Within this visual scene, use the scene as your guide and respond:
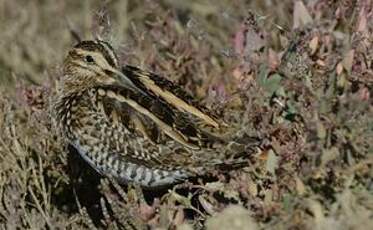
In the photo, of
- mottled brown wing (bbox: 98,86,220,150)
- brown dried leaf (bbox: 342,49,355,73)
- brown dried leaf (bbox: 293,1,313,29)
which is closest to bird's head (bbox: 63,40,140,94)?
mottled brown wing (bbox: 98,86,220,150)

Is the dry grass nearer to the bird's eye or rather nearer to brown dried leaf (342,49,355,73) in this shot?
brown dried leaf (342,49,355,73)

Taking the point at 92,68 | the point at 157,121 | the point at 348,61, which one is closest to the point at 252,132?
the point at 157,121

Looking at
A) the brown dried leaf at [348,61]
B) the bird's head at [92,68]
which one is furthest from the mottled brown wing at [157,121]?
the brown dried leaf at [348,61]

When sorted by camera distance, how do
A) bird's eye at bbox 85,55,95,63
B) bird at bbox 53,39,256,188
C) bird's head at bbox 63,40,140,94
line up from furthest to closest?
bird's eye at bbox 85,55,95,63 < bird's head at bbox 63,40,140,94 < bird at bbox 53,39,256,188

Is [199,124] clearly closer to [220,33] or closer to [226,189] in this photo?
[226,189]

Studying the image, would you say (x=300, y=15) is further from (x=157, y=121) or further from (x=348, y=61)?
(x=348, y=61)

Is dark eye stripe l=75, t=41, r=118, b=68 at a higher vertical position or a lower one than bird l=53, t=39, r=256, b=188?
higher

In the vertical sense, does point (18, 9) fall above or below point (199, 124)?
above

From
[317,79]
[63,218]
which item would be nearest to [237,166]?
[317,79]
